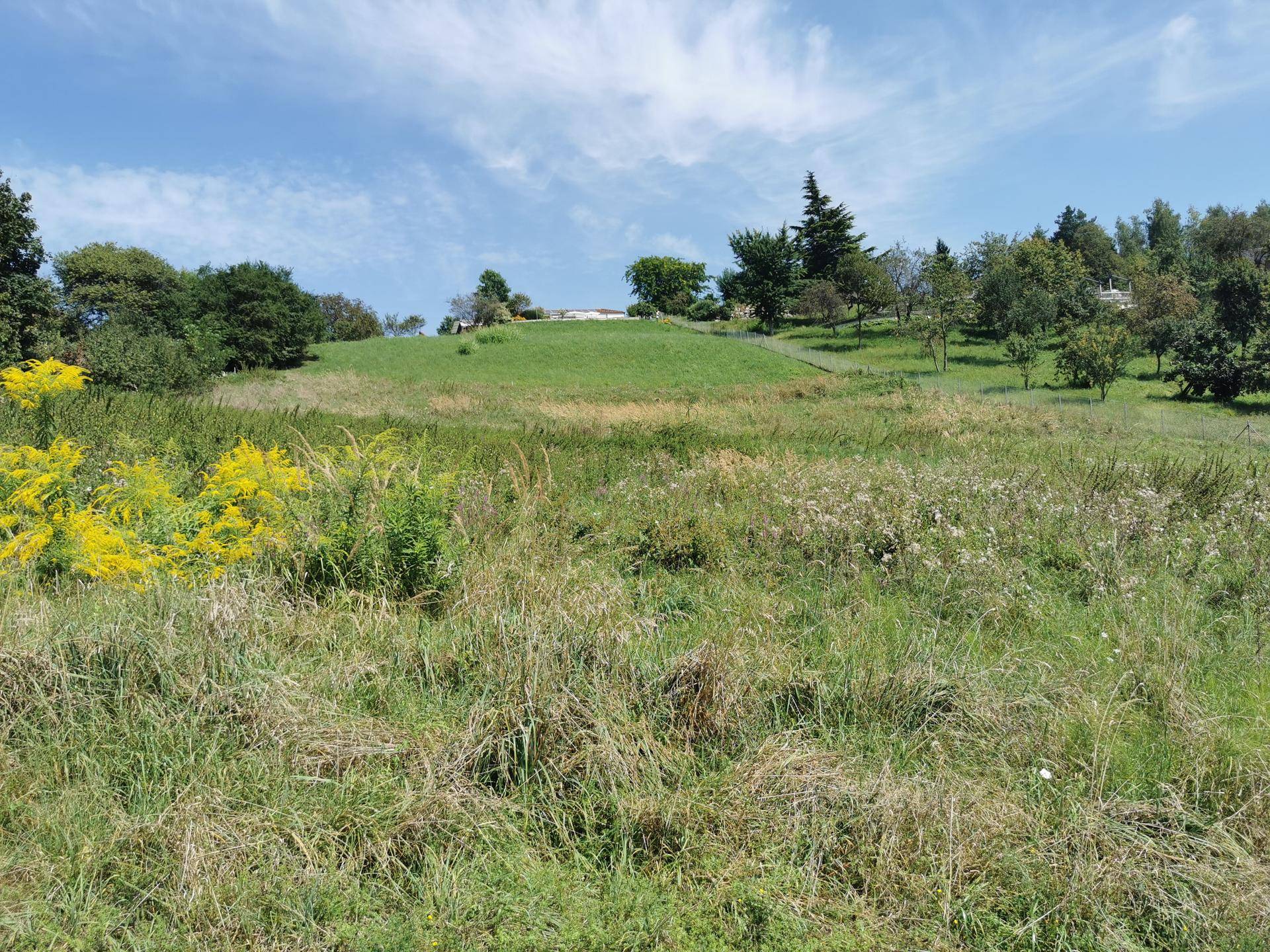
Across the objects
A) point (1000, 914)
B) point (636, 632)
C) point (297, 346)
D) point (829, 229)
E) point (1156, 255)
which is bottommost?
point (1000, 914)

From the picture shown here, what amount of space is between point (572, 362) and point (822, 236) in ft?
117

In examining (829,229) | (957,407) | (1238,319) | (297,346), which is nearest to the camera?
(957,407)

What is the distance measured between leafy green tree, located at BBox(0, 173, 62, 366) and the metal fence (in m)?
40.5

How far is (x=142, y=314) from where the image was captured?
50.5 m

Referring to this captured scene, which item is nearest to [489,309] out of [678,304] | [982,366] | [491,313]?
[491,313]

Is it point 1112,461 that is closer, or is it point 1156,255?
point 1112,461

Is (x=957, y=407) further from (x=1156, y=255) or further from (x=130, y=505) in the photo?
(x=1156, y=255)

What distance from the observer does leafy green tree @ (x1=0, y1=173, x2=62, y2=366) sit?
2898 cm

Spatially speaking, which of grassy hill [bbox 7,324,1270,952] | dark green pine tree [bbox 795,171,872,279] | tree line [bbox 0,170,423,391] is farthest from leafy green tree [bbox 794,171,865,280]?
grassy hill [bbox 7,324,1270,952]

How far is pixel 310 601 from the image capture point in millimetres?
4801

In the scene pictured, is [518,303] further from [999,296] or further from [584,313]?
[999,296]

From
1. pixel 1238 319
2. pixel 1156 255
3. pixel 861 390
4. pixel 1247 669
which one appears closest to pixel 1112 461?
pixel 1247 669

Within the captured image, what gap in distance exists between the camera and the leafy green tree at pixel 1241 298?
41375 millimetres

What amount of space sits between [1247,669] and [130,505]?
337 inches
